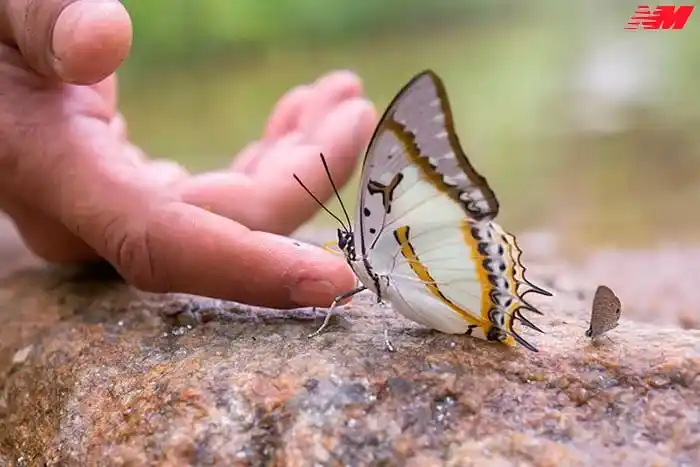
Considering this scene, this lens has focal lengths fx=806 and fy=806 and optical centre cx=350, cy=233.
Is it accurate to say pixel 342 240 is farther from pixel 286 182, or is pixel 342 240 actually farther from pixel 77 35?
pixel 77 35

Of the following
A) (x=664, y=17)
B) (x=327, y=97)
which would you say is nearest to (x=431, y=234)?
(x=664, y=17)

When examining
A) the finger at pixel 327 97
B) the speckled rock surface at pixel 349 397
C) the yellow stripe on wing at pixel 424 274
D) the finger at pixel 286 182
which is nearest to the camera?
the speckled rock surface at pixel 349 397

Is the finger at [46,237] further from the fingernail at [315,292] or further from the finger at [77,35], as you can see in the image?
the fingernail at [315,292]

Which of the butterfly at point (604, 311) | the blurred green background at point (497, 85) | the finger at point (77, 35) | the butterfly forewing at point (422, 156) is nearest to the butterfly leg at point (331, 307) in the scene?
the butterfly forewing at point (422, 156)

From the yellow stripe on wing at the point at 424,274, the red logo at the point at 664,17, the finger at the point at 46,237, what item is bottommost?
the finger at the point at 46,237

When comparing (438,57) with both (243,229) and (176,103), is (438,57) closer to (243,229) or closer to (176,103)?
(176,103)

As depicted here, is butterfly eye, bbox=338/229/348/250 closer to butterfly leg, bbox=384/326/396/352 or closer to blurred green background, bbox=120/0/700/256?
butterfly leg, bbox=384/326/396/352

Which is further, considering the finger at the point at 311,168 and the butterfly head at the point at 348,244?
the finger at the point at 311,168

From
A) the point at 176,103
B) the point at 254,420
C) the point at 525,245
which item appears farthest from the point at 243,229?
the point at 176,103
